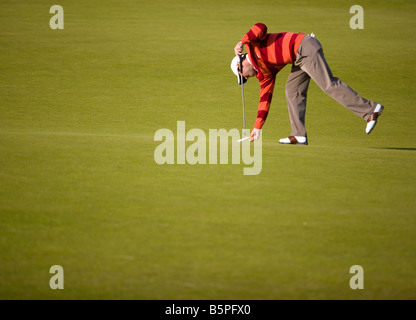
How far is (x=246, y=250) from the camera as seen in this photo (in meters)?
2.98

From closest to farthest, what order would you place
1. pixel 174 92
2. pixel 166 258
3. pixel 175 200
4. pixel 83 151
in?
1. pixel 166 258
2. pixel 175 200
3. pixel 83 151
4. pixel 174 92

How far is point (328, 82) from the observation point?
5.32m

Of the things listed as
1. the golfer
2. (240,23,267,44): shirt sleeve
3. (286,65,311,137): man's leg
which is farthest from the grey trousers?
(240,23,267,44): shirt sleeve

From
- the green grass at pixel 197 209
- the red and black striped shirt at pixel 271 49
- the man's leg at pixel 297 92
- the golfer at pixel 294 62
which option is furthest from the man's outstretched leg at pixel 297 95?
the green grass at pixel 197 209

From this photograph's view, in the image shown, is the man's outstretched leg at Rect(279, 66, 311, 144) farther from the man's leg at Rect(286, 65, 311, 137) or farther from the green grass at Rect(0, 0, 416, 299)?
the green grass at Rect(0, 0, 416, 299)

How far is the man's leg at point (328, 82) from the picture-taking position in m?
5.28

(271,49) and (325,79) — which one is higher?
(271,49)

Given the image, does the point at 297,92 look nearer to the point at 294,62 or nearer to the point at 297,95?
the point at 297,95

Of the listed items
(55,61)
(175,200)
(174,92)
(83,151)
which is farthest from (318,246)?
(55,61)

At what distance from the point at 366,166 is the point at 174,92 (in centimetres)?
595

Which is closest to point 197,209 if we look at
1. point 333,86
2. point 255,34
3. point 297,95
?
point 255,34

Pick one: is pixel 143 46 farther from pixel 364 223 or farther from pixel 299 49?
pixel 364 223
